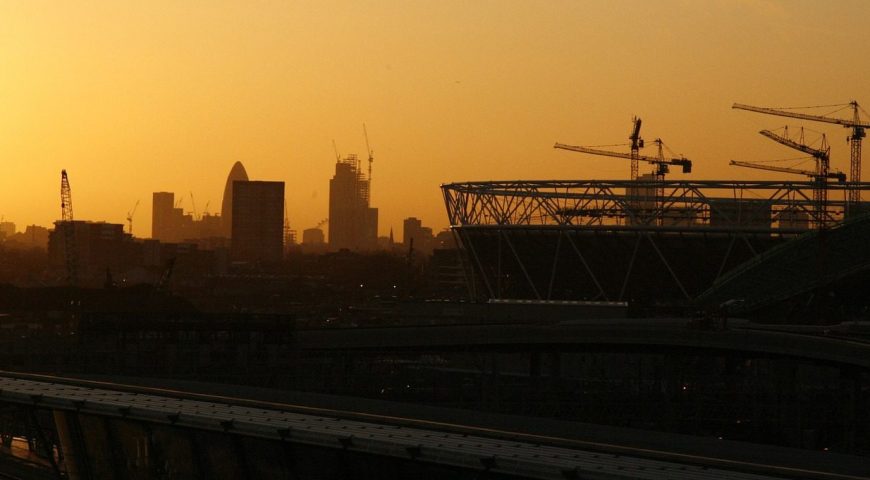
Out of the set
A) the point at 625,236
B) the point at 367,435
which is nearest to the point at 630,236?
the point at 625,236

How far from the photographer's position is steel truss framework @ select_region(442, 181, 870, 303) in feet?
397

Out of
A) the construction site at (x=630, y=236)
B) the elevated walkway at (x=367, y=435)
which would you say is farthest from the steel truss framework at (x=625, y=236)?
the elevated walkway at (x=367, y=435)

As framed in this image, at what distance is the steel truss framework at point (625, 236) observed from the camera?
121125mm

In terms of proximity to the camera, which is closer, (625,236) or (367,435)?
(367,435)

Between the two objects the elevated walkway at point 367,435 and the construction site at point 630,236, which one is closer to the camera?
the elevated walkway at point 367,435

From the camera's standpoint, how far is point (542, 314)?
123000 millimetres

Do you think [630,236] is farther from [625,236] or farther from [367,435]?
[367,435]

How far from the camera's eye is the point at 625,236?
408ft

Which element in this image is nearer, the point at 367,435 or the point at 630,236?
the point at 367,435

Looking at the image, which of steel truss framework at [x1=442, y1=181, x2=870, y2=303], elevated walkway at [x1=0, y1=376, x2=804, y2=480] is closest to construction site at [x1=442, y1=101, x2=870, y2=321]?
steel truss framework at [x1=442, y1=181, x2=870, y2=303]

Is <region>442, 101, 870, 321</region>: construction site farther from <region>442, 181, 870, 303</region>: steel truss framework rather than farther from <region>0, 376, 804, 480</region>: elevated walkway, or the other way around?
<region>0, 376, 804, 480</region>: elevated walkway

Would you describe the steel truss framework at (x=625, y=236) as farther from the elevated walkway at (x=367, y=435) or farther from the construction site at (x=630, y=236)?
the elevated walkway at (x=367, y=435)

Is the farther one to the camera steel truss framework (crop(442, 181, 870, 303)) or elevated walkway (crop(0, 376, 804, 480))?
steel truss framework (crop(442, 181, 870, 303))

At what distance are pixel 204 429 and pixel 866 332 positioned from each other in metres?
52.3
